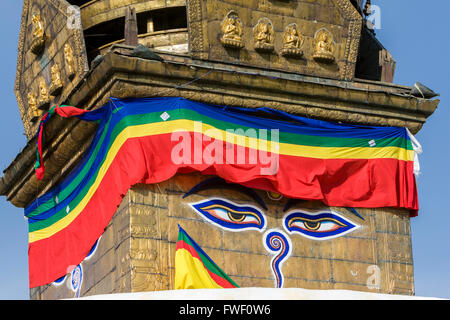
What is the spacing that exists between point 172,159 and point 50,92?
4233mm

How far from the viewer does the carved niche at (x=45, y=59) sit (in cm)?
2692

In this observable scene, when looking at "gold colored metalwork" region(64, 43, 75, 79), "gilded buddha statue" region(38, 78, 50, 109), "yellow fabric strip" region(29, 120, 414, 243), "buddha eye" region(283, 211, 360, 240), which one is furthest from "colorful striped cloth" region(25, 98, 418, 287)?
"gold colored metalwork" region(64, 43, 75, 79)

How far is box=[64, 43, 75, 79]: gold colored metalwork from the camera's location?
26.9 metres

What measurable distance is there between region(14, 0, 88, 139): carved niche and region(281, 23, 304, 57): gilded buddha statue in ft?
13.0

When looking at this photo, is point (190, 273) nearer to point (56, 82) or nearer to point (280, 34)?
point (280, 34)

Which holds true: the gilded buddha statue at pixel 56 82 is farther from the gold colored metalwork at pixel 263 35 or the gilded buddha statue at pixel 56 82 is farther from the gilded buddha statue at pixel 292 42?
the gilded buddha statue at pixel 292 42

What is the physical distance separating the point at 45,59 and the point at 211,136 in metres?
4.80

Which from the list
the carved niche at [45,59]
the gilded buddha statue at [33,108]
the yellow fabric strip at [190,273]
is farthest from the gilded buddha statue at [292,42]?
the gilded buddha statue at [33,108]

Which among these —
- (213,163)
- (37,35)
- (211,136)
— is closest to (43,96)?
(37,35)

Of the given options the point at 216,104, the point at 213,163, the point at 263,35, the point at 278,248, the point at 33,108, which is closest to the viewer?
the point at 213,163

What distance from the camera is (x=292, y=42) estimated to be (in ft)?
87.5

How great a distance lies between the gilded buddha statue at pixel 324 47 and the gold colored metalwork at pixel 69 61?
15.9 ft
